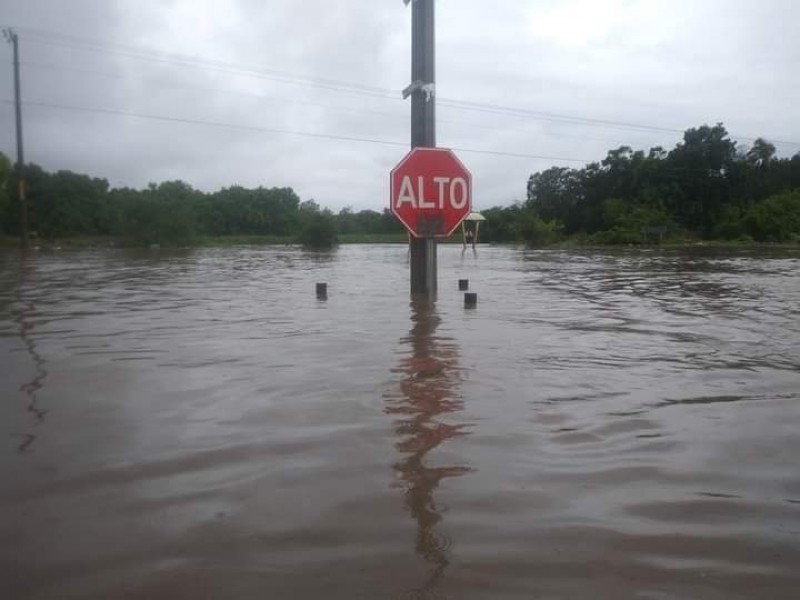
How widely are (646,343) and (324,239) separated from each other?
1710 inches

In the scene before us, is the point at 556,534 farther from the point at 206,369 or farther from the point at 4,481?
the point at 206,369

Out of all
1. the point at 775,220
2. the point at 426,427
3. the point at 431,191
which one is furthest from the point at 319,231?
the point at 426,427

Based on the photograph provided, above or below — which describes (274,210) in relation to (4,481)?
above

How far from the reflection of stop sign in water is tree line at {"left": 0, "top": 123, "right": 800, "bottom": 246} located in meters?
35.9

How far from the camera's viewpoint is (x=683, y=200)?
191 feet

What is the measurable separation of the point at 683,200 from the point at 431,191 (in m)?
55.3

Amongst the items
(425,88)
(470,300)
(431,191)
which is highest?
(425,88)

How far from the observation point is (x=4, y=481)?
10.2ft

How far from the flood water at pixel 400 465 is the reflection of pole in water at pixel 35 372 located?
0.03m

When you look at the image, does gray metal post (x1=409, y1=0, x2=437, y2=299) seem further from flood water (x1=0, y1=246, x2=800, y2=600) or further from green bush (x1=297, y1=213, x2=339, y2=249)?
green bush (x1=297, y1=213, x2=339, y2=249)

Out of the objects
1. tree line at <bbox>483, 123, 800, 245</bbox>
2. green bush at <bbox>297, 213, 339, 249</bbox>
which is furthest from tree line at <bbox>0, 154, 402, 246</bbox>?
tree line at <bbox>483, 123, 800, 245</bbox>

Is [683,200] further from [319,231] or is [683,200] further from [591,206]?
[319,231]

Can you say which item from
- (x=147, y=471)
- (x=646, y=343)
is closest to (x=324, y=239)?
(x=646, y=343)

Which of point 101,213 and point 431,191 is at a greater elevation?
point 101,213
